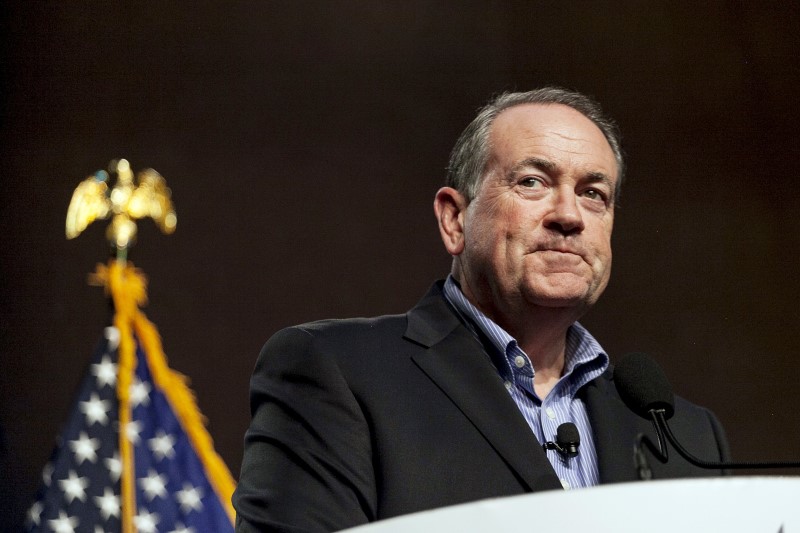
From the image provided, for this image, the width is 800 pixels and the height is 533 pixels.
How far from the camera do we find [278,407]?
1812 millimetres

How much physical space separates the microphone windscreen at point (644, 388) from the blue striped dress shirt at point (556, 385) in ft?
1.25

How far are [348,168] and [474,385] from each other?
6.52ft

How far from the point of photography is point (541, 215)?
7.07 ft

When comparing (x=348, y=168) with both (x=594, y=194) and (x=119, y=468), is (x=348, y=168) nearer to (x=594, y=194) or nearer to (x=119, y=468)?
(x=119, y=468)

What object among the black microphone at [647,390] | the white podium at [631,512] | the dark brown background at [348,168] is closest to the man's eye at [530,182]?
the black microphone at [647,390]

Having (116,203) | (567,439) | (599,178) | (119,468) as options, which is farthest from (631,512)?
(116,203)

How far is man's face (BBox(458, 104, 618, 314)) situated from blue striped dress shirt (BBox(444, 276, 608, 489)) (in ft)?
0.25

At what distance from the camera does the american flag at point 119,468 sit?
2.95 metres

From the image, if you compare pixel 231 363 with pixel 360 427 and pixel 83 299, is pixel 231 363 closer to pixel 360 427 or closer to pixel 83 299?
pixel 83 299

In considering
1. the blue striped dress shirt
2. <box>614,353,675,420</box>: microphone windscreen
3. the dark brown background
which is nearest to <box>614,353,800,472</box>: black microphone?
<box>614,353,675,420</box>: microphone windscreen

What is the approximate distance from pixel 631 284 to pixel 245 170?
4.85 ft

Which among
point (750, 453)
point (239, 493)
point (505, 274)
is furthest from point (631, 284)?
point (239, 493)

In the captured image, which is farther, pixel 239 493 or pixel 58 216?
pixel 58 216

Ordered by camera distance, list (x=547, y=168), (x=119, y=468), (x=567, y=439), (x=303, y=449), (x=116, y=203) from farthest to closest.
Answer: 1. (x=116, y=203)
2. (x=119, y=468)
3. (x=547, y=168)
4. (x=567, y=439)
5. (x=303, y=449)
